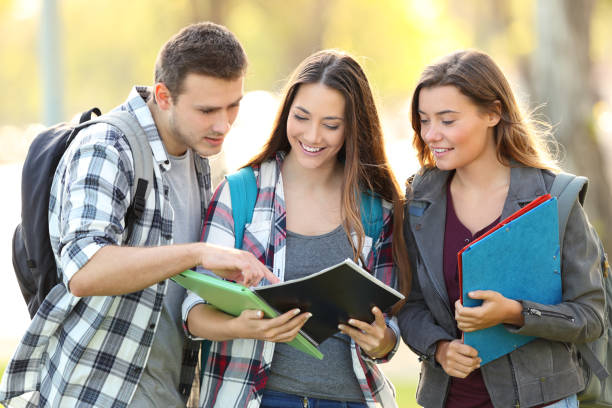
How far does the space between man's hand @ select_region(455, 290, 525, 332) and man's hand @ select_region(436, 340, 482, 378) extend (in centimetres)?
8

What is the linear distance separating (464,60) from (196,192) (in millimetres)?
1170

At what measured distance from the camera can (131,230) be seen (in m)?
2.82

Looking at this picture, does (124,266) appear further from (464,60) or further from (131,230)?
(464,60)

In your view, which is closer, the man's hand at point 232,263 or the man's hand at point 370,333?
the man's hand at point 232,263

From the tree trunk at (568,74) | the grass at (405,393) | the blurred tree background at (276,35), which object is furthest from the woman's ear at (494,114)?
the blurred tree background at (276,35)

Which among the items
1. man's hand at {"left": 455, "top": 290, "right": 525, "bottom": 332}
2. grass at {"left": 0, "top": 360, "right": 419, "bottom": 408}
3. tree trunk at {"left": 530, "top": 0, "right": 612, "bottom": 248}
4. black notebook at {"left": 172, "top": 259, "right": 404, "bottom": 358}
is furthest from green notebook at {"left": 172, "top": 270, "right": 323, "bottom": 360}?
tree trunk at {"left": 530, "top": 0, "right": 612, "bottom": 248}

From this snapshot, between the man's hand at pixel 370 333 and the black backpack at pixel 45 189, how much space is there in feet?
2.80

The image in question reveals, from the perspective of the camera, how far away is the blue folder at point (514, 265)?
2.62 metres

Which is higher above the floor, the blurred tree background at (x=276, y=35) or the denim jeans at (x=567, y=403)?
the blurred tree background at (x=276, y=35)

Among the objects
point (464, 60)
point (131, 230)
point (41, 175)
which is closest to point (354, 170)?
point (464, 60)

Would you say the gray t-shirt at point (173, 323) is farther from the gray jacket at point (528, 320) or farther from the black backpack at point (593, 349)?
the black backpack at point (593, 349)

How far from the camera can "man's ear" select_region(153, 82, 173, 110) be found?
3.05 meters

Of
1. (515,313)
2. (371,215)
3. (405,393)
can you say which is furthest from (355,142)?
(405,393)

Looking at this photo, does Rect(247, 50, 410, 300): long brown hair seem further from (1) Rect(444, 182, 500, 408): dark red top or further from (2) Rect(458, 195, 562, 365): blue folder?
(2) Rect(458, 195, 562, 365): blue folder
